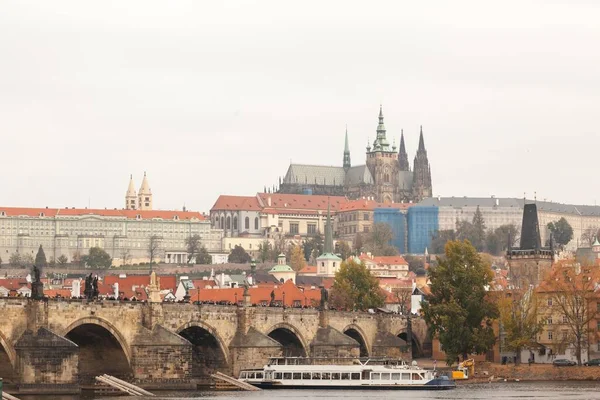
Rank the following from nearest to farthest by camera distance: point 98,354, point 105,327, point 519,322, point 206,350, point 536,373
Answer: point 105,327
point 98,354
point 206,350
point 536,373
point 519,322

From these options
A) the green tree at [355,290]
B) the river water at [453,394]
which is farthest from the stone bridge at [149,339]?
the green tree at [355,290]

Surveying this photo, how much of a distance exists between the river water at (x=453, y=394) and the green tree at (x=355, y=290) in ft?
126

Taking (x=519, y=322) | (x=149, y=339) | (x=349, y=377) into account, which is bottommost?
(x=349, y=377)

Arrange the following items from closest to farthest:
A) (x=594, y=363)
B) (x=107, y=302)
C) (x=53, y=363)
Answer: (x=53, y=363) < (x=107, y=302) < (x=594, y=363)

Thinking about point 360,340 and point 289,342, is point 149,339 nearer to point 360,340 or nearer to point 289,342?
point 289,342

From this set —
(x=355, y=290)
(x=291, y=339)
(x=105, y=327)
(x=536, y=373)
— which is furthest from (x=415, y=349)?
(x=105, y=327)

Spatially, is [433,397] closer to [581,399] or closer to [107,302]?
[581,399]

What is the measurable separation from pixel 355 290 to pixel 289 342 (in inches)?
1454

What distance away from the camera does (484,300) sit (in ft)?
322

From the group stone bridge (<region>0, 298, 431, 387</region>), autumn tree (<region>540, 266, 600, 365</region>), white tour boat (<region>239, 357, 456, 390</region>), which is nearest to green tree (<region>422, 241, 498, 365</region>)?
autumn tree (<region>540, 266, 600, 365</region>)

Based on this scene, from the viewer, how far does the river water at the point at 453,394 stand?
74062mm

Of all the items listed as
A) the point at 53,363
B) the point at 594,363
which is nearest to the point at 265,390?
the point at 53,363

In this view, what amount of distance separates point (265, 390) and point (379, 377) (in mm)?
7354

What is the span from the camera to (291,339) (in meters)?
91.7
